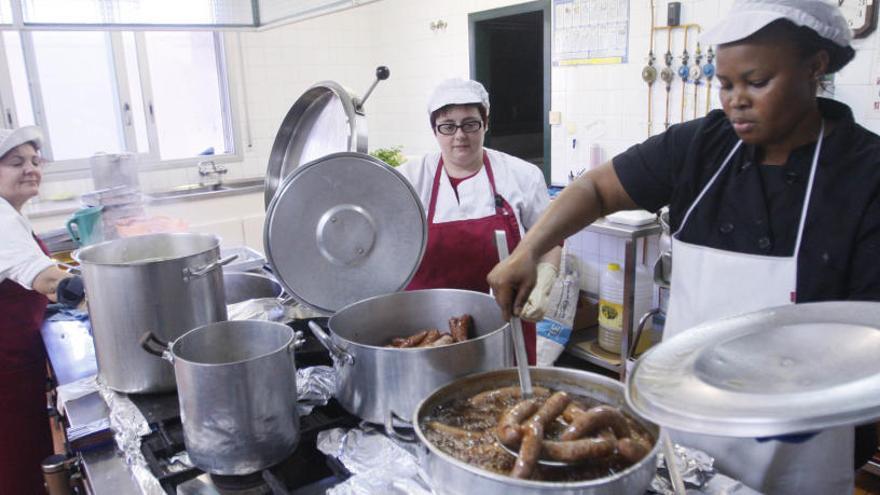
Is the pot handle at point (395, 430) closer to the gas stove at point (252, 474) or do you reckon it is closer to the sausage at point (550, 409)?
the gas stove at point (252, 474)

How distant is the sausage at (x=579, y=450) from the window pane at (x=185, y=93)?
17.4 ft

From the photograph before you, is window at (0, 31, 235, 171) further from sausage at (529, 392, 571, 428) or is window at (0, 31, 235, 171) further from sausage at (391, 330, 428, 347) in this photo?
sausage at (529, 392, 571, 428)

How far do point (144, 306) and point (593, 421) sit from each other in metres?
1.02

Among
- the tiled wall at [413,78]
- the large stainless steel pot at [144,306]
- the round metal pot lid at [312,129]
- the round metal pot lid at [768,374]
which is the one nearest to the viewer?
the round metal pot lid at [768,374]

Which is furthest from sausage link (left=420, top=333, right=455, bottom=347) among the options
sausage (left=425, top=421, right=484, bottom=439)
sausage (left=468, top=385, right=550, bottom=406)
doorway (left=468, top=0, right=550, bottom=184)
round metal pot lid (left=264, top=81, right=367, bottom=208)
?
doorway (left=468, top=0, right=550, bottom=184)

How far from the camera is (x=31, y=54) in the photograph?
4.77 meters

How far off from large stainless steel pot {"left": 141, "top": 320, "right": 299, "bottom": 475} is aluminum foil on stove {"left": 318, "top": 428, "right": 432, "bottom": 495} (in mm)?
87

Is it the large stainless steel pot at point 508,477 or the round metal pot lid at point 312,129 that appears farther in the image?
the round metal pot lid at point 312,129

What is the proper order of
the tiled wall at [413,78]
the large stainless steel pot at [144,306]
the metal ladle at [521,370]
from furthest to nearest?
the tiled wall at [413,78] → the large stainless steel pot at [144,306] → the metal ladle at [521,370]

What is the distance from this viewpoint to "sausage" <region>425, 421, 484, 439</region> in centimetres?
103

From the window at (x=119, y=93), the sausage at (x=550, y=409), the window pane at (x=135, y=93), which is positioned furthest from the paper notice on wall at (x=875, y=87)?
the window pane at (x=135, y=93)

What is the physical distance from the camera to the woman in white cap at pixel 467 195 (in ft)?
7.42

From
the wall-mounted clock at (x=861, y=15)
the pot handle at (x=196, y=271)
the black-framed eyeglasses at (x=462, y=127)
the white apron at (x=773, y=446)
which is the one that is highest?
the wall-mounted clock at (x=861, y=15)

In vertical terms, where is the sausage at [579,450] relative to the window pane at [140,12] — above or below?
below
